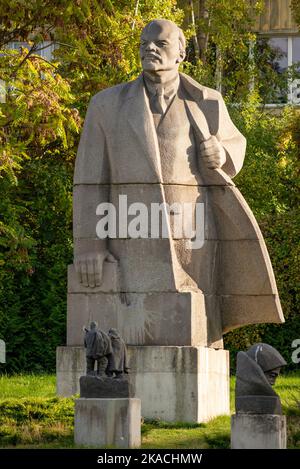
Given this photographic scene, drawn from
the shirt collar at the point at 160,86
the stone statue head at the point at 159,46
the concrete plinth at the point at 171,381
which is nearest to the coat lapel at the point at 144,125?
the shirt collar at the point at 160,86

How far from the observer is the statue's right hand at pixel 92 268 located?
2006cm

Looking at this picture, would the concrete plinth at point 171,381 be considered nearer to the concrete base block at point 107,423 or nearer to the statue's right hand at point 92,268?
the statue's right hand at point 92,268

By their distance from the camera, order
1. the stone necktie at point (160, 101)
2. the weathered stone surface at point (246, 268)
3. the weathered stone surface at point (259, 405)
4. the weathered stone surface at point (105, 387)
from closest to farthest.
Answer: the weathered stone surface at point (259, 405) → the weathered stone surface at point (105, 387) → the stone necktie at point (160, 101) → the weathered stone surface at point (246, 268)

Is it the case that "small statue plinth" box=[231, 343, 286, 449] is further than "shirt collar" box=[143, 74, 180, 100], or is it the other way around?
"shirt collar" box=[143, 74, 180, 100]

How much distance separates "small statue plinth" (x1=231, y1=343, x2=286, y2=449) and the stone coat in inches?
106

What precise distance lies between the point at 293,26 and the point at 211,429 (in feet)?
88.8

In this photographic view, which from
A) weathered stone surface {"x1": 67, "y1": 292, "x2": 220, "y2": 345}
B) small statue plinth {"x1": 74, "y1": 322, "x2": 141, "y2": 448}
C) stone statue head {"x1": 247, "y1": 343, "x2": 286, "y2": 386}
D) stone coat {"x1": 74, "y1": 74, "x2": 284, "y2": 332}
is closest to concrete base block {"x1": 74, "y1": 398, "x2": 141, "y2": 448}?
small statue plinth {"x1": 74, "y1": 322, "x2": 141, "y2": 448}

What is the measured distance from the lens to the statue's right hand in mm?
20062

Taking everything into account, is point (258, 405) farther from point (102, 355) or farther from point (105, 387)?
point (102, 355)

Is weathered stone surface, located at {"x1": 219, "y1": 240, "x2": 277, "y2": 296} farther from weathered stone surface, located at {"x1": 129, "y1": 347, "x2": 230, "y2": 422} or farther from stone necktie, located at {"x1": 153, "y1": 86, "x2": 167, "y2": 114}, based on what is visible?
stone necktie, located at {"x1": 153, "y1": 86, "x2": 167, "y2": 114}

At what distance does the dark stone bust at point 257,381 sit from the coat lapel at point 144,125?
3.24 meters

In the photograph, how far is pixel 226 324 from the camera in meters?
20.8

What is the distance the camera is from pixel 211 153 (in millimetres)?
20234

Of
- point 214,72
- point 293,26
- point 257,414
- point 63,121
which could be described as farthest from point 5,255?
point 293,26
